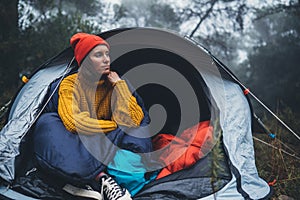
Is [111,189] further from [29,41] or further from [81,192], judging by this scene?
[29,41]

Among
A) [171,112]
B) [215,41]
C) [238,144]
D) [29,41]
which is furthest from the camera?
[215,41]

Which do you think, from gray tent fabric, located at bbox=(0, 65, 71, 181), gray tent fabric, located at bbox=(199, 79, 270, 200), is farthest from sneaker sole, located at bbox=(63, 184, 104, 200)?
gray tent fabric, located at bbox=(199, 79, 270, 200)

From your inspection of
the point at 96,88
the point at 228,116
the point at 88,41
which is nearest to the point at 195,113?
the point at 228,116

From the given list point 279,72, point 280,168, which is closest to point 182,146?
point 280,168

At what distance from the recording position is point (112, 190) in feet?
4.93

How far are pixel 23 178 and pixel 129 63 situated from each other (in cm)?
135

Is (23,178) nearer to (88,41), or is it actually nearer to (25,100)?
(25,100)

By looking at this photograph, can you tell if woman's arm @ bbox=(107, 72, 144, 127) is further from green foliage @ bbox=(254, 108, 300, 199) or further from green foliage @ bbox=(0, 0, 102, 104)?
green foliage @ bbox=(0, 0, 102, 104)

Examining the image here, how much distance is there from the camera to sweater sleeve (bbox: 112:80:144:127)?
75.3 inches

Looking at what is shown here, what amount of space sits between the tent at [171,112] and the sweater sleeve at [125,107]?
38cm

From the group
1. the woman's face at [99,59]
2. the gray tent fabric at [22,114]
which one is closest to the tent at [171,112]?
the gray tent fabric at [22,114]

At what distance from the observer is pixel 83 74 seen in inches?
79.7

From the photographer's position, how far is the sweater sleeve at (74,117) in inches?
67.5

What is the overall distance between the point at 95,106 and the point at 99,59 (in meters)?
0.30
